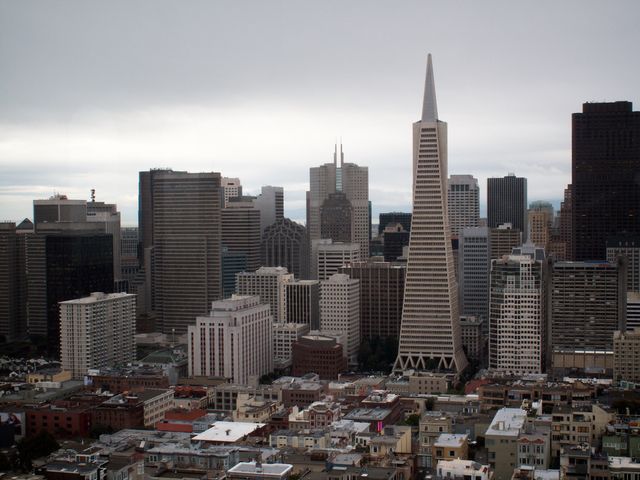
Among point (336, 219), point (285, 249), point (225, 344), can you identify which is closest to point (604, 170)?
point (285, 249)

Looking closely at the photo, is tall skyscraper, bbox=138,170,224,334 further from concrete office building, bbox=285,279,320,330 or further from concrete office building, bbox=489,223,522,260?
concrete office building, bbox=489,223,522,260

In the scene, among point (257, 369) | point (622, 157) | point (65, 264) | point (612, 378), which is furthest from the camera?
point (622, 157)

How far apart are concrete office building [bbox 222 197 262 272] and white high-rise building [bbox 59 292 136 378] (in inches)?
557

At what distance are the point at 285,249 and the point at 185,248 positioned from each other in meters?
8.77

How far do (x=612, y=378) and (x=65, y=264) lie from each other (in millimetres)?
19261

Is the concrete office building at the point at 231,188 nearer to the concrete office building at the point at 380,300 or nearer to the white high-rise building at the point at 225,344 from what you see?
the concrete office building at the point at 380,300

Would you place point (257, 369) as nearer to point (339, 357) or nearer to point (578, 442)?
point (339, 357)

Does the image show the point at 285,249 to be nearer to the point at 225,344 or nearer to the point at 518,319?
the point at 518,319

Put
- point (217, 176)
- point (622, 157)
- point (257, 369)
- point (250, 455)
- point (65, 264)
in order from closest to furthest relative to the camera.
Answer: point (250, 455) < point (257, 369) < point (65, 264) < point (217, 176) < point (622, 157)

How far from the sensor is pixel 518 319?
28.7 meters

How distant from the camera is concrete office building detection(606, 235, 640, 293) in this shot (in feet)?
122

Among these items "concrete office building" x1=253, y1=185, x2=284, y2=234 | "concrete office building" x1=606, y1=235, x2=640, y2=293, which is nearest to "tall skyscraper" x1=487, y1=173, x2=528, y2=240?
"concrete office building" x1=253, y1=185, x2=284, y2=234

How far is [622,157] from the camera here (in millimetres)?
44094

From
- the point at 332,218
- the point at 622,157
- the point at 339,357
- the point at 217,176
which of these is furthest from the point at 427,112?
the point at 332,218
